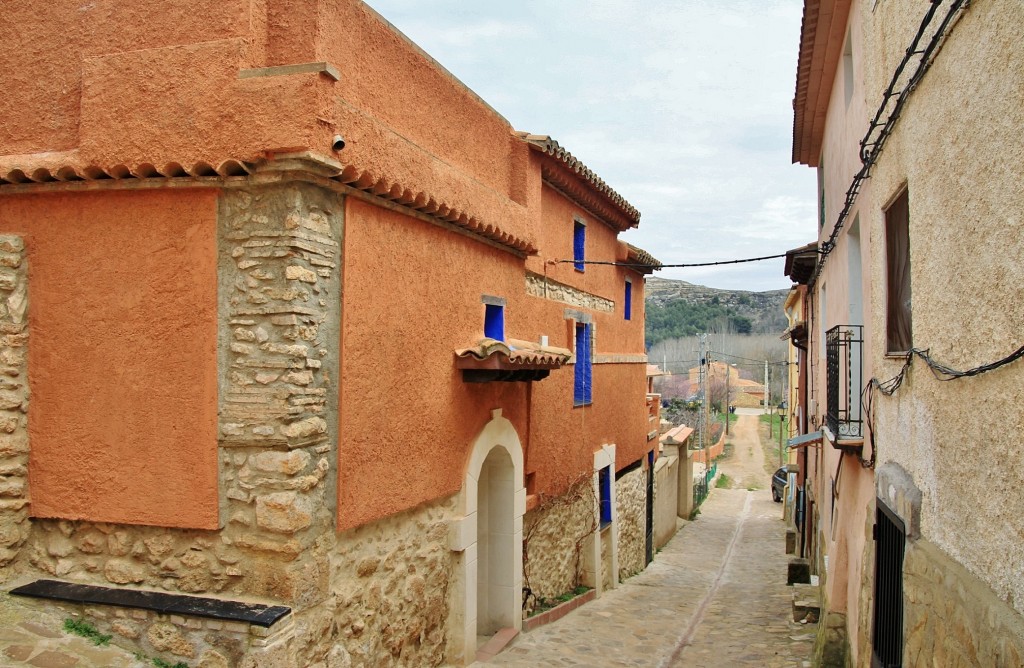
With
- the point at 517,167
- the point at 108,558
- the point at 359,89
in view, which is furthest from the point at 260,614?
the point at 517,167

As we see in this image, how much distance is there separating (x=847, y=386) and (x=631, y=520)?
10079mm

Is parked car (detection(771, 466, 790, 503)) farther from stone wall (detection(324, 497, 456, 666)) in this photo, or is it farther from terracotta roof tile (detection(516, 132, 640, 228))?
stone wall (detection(324, 497, 456, 666))

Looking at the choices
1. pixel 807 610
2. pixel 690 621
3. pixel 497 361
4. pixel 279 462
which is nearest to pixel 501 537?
pixel 497 361

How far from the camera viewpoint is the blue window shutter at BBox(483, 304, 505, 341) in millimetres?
9219

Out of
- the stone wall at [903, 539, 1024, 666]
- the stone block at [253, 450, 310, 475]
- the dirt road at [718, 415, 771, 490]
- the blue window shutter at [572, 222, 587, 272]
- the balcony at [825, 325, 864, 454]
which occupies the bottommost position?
the dirt road at [718, 415, 771, 490]

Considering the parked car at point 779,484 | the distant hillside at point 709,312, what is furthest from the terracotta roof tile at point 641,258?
the distant hillside at point 709,312

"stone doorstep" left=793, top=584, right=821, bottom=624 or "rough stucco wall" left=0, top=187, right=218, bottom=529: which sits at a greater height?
"rough stucco wall" left=0, top=187, right=218, bottom=529

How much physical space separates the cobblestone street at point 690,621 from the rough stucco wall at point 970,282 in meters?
5.92

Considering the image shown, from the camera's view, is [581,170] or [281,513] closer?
[281,513]

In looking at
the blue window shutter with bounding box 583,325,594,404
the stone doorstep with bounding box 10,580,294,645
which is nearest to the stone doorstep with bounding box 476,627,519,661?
the stone doorstep with bounding box 10,580,294,645

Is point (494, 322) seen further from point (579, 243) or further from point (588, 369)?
point (588, 369)

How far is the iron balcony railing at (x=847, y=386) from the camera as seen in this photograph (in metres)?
7.10

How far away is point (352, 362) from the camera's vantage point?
6266 mm

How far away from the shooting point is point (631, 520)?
16.6m
